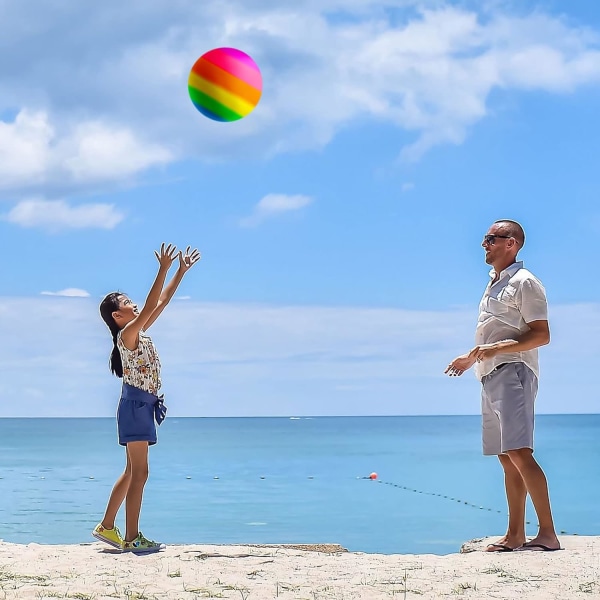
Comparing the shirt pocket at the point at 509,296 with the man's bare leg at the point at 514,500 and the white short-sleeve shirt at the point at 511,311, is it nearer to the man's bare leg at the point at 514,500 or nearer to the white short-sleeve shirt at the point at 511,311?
the white short-sleeve shirt at the point at 511,311

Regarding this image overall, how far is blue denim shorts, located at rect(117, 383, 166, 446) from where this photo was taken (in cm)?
571

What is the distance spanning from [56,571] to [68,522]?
35.5 ft

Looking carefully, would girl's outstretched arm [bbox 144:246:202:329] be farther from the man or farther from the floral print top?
the man

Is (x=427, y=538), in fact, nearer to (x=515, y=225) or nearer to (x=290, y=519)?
(x=290, y=519)

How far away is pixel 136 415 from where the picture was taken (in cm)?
572

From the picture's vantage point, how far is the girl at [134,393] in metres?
5.67

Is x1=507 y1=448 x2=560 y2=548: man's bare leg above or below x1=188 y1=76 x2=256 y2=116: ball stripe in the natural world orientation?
below

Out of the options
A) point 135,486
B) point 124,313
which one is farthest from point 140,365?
point 135,486

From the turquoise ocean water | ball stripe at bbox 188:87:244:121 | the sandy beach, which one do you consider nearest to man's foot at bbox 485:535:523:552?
the sandy beach

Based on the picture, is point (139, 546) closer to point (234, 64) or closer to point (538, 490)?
point (538, 490)

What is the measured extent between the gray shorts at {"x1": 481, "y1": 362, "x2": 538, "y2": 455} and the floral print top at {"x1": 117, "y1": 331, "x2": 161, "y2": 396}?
6.82ft

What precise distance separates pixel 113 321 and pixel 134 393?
0.50 metres

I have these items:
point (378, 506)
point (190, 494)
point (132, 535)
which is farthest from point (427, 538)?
point (132, 535)

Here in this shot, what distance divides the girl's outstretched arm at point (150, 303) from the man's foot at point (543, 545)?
2635 mm
